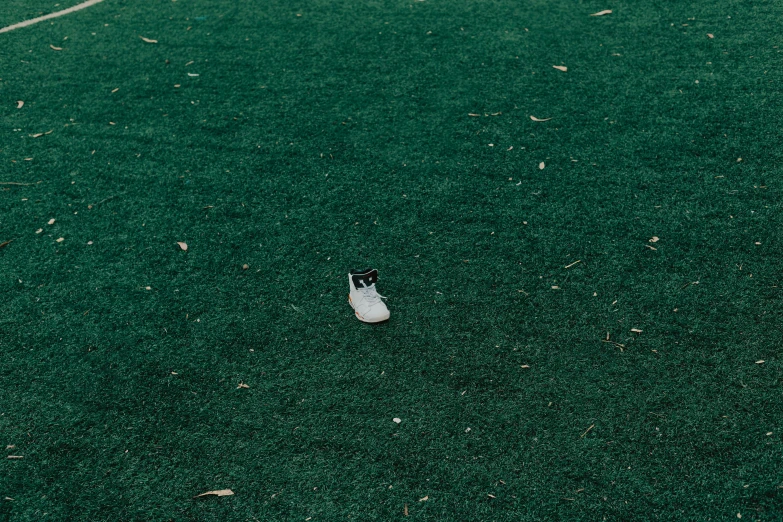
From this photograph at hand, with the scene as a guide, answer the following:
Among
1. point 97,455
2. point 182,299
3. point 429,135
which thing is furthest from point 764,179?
point 97,455

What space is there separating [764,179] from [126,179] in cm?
312

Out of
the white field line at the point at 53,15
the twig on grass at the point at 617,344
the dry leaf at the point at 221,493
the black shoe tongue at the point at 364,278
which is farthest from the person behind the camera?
the white field line at the point at 53,15

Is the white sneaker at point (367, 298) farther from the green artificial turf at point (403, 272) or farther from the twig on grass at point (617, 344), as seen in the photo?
the twig on grass at point (617, 344)

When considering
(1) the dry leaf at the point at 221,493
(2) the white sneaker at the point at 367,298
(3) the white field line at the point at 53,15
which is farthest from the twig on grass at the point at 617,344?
(3) the white field line at the point at 53,15

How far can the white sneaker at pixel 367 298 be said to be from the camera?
2.58 m

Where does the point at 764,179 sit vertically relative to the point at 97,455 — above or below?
above

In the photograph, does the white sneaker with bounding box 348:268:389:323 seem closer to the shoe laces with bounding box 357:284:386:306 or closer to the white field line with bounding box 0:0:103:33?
the shoe laces with bounding box 357:284:386:306

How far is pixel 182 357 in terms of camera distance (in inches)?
99.0

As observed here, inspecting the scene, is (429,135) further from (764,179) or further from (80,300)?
(80,300)

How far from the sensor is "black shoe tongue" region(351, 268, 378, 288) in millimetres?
2571

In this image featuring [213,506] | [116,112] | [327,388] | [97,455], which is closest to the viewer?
[213,506]

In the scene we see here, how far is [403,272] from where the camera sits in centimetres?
283

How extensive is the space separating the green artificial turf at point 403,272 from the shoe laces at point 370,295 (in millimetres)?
113

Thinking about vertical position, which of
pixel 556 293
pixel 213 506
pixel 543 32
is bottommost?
pixel 213 506
